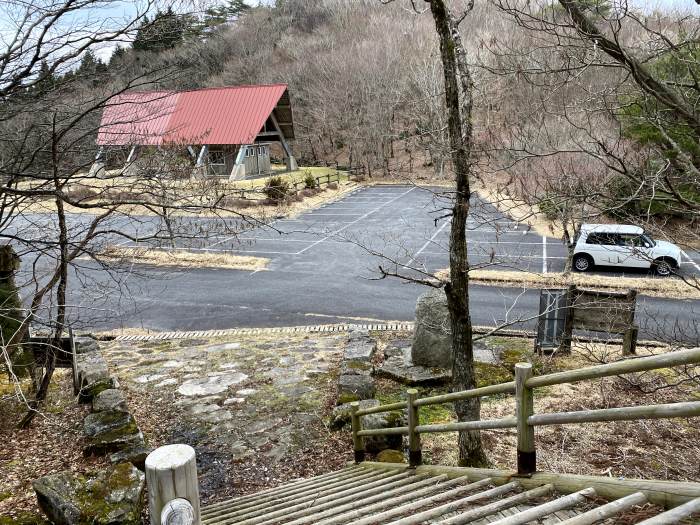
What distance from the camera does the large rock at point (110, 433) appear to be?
6785 mm

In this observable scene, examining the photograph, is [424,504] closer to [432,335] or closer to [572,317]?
[432,335]

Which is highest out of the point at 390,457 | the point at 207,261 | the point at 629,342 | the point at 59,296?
the point at 59,296

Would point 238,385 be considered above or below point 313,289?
below

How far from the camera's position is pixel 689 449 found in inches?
290

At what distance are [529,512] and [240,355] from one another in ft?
31.0

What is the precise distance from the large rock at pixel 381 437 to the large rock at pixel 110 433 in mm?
2900

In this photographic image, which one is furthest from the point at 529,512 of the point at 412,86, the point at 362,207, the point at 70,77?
the point at 412,86

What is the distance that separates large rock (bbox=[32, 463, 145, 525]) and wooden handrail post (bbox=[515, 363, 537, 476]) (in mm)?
3739

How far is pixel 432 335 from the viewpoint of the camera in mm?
10031

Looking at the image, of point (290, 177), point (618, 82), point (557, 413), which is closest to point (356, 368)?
point (618, 82)

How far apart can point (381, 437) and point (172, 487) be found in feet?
18.2

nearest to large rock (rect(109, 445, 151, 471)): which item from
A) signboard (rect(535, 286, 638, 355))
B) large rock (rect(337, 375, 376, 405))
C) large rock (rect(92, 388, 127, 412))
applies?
large rock (rect(92, 388, 127, 412))

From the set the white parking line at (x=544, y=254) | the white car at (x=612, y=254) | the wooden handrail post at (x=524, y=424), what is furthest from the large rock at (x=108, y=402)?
the white car at (x=612, y=254)

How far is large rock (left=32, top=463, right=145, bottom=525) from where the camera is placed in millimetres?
4916
